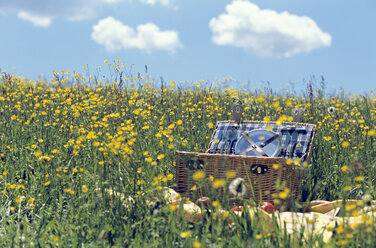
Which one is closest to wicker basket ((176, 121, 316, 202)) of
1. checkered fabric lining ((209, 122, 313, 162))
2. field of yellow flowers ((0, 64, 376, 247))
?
field of yellow flowers ((0, 64, 376, 247))

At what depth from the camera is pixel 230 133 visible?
5.02 meters

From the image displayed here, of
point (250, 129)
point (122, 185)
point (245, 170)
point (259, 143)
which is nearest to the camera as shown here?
point (122, 185)

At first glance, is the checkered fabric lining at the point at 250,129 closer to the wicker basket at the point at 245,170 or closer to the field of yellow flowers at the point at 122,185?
the field of yellow flowers at the point at 122,185

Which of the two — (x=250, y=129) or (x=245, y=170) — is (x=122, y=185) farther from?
(x=250, y=129)

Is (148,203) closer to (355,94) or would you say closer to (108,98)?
(108,98)

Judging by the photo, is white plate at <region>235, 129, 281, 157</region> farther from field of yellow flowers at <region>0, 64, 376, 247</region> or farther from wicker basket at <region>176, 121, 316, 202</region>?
wicker basket at <region>176, 121, 316, 202</region>

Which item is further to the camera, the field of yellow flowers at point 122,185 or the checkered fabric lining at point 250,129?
the checkered fabric lining at point 250,129

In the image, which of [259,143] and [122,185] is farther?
[259,143]

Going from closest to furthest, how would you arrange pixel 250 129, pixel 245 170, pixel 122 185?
pixel 122 185
pixel 245 170
pixel 250 129

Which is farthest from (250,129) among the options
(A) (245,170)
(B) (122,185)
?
(B) (122,185)

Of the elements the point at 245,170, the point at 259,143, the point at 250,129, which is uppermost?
the point at 250,129

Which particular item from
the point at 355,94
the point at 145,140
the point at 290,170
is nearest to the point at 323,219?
the point at 290,170

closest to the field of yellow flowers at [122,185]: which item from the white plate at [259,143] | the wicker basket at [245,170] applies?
the wicker basket at [245,170]

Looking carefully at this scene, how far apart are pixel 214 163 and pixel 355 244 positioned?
4.92 feet
